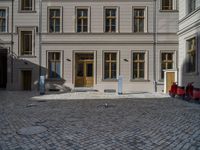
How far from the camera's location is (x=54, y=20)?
21.2m

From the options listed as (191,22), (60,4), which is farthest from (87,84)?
(191,22)

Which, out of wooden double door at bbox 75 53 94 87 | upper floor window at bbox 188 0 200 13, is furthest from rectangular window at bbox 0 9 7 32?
upper floor window at bbox 188 0 200 13

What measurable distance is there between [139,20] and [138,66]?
4.37 meters

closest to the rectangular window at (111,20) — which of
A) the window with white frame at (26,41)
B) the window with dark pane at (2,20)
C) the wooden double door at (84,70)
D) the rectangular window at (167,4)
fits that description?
the wooden double door at (84,70)

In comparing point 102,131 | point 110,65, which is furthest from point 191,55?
point 102,131

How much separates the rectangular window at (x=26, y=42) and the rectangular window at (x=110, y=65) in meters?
7.35

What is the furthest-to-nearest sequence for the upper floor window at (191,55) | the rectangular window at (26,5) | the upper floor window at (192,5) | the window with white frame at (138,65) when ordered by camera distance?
the rectangular window at (26,5) < the window with white frame at (138,65) < the upper floor window at (191,55) < the upper floor window at (192,5)

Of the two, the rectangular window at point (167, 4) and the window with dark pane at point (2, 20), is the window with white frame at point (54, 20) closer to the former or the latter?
the window with dark pane at point (2, 20)

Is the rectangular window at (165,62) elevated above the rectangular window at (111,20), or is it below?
below

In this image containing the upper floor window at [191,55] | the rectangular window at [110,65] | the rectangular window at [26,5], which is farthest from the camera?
the rectangular window at [26,5]

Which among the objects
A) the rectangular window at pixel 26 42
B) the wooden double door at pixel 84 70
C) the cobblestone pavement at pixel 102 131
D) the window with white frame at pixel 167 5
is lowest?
the cobblestone pavement at pixel 102 131

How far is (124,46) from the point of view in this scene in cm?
2080

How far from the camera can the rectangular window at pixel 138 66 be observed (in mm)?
20891

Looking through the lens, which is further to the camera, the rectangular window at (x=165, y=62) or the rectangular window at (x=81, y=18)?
the rectangular window at (x=81, y=18)
